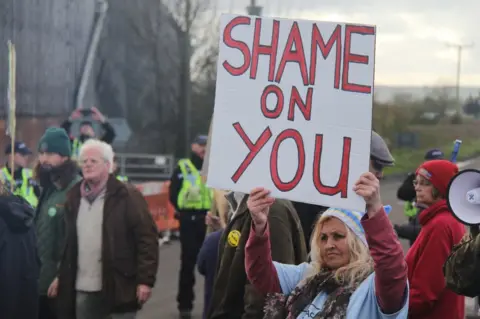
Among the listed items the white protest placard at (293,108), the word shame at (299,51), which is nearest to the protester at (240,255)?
the white protest placard at (293,108)

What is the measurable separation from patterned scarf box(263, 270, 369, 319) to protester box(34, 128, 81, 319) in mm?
3024

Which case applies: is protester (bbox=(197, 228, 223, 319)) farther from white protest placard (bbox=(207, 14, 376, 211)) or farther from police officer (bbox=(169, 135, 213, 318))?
police officer (bbox=(169, 135, 213, 318))

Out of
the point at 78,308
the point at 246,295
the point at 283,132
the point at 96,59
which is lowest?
the point at 78,308

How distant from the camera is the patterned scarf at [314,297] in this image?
3.28 metres

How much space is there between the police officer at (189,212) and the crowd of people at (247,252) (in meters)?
2.47

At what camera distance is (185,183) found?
978 centimetres

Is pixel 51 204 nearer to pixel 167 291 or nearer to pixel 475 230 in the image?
pixel 475 230

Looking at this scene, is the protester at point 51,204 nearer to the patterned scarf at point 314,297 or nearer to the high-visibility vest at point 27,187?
the high-visibility vest at point 27,187

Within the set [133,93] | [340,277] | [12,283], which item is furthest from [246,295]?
[133,93]

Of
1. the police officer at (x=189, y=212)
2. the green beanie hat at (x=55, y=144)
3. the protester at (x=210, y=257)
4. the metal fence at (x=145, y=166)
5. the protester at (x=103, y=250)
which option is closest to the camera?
the protester at (x=210, y=257)

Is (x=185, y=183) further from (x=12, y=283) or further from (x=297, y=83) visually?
(x=297, y=83)

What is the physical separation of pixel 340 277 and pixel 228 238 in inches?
45.1

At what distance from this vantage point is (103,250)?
19.1 feet

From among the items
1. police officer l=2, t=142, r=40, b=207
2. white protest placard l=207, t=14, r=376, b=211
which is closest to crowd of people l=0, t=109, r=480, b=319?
white protest placard l=207, t=14, r=376, b=211
